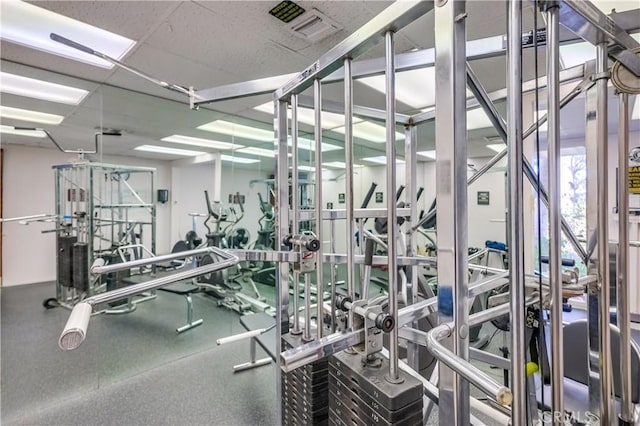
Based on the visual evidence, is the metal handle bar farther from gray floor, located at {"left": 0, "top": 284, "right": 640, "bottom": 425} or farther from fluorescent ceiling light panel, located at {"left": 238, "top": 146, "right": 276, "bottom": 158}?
fluorescent ceiling light panel, located at {"left": 238, "top": 146, "right": 276, "bottom": 158}

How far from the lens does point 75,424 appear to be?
2025mm

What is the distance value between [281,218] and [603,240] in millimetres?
1084

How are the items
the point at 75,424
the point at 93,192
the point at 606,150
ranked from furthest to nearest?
the point at 93,192 → the point at 75,424 → the point at 606,150

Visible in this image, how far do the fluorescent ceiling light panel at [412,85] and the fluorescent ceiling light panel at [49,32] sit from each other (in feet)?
6.44

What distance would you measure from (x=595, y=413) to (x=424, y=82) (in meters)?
2.80

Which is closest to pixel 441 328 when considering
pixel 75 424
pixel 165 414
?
pixel 165 414

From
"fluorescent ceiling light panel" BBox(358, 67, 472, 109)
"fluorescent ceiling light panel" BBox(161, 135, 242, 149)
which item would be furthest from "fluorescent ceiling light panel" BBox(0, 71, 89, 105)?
"fluorescent ceiling light panel" BBox(358, 67, 472, 109)

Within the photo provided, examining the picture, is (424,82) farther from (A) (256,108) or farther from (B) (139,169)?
(B) (139,169)

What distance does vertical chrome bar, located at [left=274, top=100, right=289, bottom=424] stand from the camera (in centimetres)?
129

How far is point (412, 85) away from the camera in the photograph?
3.08 m

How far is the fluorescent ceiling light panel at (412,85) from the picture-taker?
9.27 ft

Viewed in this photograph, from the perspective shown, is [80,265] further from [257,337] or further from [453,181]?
[453,181]

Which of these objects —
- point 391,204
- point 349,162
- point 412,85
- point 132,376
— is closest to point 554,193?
point 391,204

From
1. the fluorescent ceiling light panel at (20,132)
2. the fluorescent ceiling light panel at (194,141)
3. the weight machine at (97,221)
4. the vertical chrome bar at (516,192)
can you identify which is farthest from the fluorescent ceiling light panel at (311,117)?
the vertical chrome bar at (516,192)
